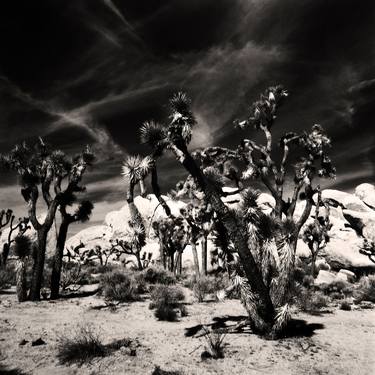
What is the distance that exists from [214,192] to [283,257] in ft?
8.50

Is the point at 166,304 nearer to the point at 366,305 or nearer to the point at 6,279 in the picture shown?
the point at 366,305

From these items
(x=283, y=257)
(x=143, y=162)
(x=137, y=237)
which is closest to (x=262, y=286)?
(x=283, y=257)

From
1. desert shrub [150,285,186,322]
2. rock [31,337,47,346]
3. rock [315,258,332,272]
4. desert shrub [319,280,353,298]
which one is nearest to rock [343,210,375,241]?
rock [315,258,332,272]

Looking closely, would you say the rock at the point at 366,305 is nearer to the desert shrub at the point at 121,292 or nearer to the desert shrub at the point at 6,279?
the desert shrub at the point at 121,292

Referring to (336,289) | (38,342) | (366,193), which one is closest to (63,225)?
(38,342)

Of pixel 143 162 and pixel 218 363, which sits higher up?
pixel 143 162

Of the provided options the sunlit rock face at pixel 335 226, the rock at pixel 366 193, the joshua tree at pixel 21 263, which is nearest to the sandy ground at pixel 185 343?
the joshua tree at pixel 21 263

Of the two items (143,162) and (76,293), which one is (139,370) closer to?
(143,162)

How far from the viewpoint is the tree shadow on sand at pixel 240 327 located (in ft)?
28.3

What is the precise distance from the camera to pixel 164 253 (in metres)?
29.7

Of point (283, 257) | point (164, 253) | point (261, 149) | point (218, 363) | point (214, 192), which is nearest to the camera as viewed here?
point (218, 363)

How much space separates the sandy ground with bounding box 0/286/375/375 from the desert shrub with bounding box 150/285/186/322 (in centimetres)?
29

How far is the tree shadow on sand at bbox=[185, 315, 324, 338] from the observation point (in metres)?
8.63

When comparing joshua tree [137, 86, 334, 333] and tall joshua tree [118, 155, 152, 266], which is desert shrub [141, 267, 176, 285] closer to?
joshua tree [137, 86, 334, 333]
